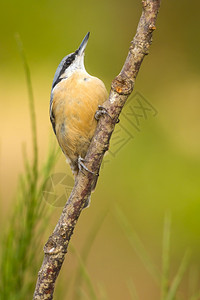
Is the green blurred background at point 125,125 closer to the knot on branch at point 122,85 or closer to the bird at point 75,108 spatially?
the bird at point 75,108

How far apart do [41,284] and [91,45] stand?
1.34m

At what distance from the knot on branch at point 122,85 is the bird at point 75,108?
48 cm

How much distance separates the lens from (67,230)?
2.60 feet

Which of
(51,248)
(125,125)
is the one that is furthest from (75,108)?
(51,248)

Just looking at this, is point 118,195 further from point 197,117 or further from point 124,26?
point 124,26

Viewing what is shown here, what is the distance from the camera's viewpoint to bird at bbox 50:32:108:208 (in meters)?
1.34

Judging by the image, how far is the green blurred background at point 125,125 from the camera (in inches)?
71.6

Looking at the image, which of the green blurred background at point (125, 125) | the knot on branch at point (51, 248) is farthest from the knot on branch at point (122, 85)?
the green blurred background at point (125, 125)

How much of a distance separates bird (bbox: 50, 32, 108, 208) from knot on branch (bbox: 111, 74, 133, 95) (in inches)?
19.0

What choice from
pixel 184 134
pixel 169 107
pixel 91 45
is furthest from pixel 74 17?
pixel 184 134

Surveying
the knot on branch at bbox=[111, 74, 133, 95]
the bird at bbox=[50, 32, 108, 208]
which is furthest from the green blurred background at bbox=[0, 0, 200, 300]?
the knot on branch at bbox=[111, 74, 133, 95]

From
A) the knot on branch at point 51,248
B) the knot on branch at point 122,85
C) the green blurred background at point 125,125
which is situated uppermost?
the knot on branch at point 122,85

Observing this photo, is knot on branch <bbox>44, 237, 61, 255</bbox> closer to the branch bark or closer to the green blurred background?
the branch bark

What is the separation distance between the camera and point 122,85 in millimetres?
806
